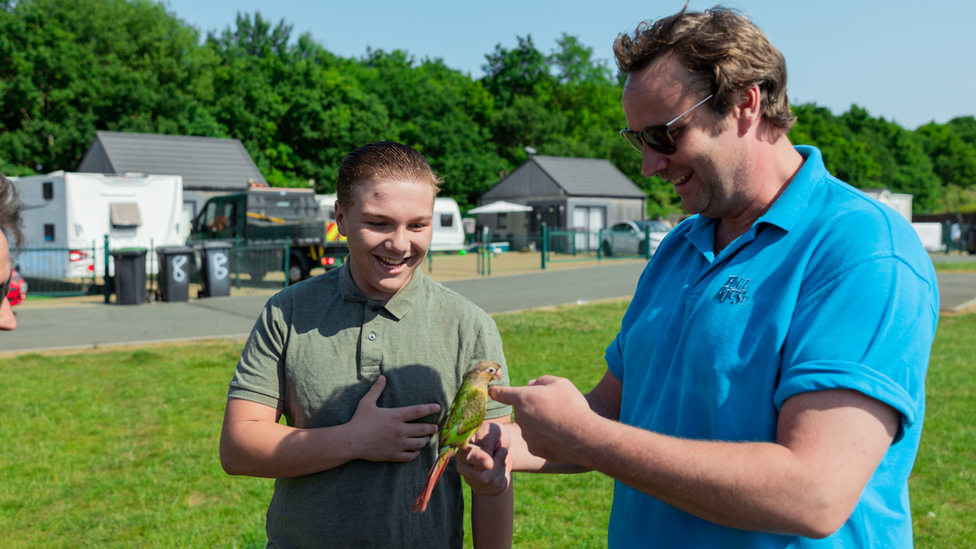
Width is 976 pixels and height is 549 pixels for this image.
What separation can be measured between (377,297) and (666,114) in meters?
1.08

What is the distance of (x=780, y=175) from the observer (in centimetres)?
182

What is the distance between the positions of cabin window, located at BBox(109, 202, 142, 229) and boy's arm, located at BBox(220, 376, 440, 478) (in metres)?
20.9

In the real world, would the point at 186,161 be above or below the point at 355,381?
above

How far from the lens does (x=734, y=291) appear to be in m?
1.67

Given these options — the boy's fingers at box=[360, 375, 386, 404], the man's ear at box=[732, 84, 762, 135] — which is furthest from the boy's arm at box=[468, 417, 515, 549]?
the man's ear at box=[732, 84, 762, 135]

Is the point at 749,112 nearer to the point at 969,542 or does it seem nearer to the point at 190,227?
the point at 969,542

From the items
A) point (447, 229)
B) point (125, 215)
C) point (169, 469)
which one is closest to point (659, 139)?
point (169, 469)

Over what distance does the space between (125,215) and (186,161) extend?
40.4 feet

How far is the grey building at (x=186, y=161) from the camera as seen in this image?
31.1 m

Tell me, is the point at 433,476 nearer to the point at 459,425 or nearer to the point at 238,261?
the point at 459,425

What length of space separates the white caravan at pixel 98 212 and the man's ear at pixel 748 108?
19700mm

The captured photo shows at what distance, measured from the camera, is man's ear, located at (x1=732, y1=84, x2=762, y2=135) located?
1.74 meters

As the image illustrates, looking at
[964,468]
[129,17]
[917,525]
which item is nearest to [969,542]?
[917,525]

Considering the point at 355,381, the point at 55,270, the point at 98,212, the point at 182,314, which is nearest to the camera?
the point at 355,381
